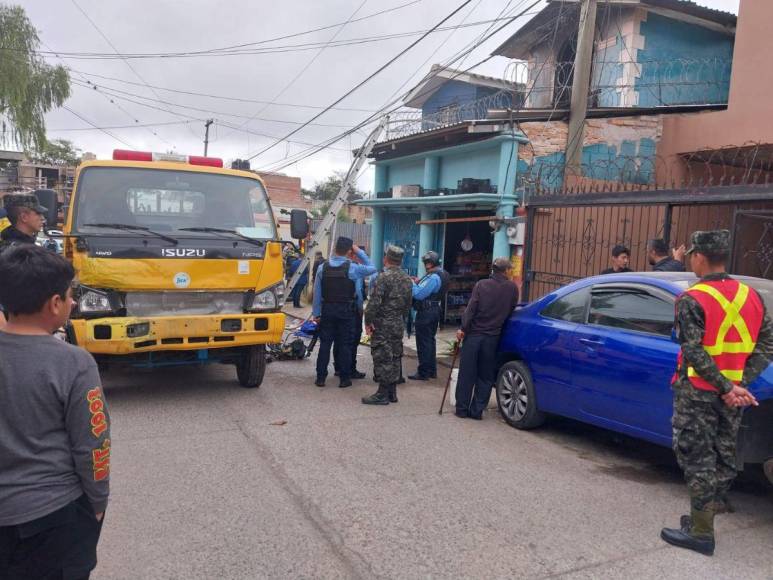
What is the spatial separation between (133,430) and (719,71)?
14.0 metres

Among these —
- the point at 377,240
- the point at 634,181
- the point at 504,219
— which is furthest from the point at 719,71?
the point at 377,240

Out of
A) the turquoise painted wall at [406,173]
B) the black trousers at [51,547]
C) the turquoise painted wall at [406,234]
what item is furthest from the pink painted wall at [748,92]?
the black trousers at [51,547]

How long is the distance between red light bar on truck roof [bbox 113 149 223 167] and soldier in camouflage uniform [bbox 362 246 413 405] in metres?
2.33

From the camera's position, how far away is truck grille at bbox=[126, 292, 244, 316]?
6199 mm

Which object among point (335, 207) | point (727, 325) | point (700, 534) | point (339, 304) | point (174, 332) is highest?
point (335, 207)

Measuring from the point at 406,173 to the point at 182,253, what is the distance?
1003 cm

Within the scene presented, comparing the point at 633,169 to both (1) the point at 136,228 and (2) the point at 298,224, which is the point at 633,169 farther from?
(1) the point at 136,228

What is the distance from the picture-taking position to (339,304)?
747 centimetres

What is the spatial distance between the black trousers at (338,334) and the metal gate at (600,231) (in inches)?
139

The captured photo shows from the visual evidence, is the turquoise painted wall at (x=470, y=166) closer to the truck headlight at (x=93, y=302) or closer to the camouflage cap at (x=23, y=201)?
the truck headlight at (x=93, y=302)

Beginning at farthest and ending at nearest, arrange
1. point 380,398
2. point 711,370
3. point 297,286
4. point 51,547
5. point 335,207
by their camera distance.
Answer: point 297,286
point 335,207
point 380,398
point 711,370
point 51,547

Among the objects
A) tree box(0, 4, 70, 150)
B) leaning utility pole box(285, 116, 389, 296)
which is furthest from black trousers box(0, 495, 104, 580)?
tree box(0, 4, 70, 150)

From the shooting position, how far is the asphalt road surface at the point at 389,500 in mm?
3443

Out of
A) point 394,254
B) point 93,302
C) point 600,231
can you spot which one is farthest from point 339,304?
point 600,231
